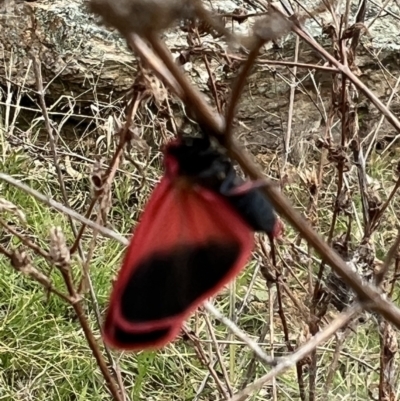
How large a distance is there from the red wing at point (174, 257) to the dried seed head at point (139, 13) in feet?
1.03

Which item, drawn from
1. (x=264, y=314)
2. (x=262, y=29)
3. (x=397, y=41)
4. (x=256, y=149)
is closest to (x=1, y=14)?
(x=256, y=149)

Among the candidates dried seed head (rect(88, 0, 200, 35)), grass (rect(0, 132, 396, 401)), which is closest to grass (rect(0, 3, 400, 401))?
grass (rect(0, 132, 396, 401))

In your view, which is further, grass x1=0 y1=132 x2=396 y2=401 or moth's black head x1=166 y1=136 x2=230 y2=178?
grass x1=0 y1=132 x2=396 y2=401

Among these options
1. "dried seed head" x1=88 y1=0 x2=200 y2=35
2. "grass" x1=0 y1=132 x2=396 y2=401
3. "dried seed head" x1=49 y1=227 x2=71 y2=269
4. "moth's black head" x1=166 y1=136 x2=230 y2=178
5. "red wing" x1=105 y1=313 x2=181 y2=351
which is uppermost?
"dried seed head" x1=88 y1=0 x2=200 y2=35

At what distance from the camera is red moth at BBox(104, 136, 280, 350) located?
651mm

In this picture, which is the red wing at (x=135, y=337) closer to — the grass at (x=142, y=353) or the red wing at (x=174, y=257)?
the red wing at (x=174, y=257)

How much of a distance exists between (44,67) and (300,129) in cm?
102

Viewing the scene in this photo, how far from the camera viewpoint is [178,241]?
66 cm

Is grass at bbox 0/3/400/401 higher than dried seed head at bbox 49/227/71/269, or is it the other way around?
dried seed head at bbox 49/227/71/269

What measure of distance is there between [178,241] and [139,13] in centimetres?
36

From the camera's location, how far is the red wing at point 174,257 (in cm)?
65

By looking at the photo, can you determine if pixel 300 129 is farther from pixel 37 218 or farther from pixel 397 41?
pixel 37 218

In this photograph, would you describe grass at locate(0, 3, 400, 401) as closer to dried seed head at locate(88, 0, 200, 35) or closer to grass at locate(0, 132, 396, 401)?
grass at locate(0, 132, 396, 401)

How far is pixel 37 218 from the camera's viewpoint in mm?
2629
